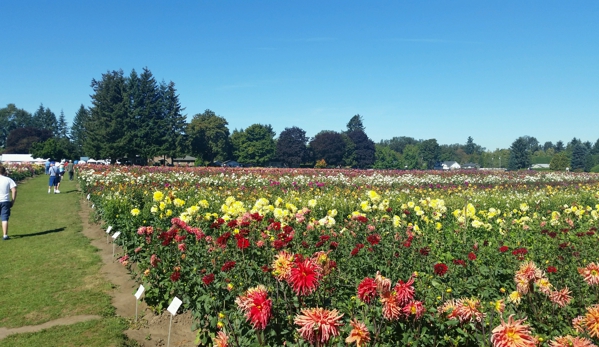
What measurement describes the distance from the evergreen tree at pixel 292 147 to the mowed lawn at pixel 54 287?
63766mm

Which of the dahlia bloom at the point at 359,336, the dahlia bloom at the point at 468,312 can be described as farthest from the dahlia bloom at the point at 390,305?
the dahlia bloom at the point at 468,312

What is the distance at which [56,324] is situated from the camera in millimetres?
4695

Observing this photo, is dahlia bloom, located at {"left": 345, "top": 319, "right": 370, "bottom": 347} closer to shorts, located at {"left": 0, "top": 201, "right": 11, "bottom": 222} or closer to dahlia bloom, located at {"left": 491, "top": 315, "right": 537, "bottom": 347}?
dahlia bloom, located at {"left": 491, "top": 315, "right": 537, "bottom": 347}

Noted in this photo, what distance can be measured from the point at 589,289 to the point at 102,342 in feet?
14.3

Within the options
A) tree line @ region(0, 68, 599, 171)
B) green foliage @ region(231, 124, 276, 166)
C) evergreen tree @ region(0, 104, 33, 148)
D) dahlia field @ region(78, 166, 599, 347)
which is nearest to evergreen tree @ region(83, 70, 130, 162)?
tree line @ region(0, 68, 599, 171)

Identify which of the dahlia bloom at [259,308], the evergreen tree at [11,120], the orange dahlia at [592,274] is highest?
the evergreen tree at [11,120]

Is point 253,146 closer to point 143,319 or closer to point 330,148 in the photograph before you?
point 330,148

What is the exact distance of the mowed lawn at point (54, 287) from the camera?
4.37m

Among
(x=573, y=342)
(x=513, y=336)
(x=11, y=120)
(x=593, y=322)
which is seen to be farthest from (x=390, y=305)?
(x=11, y=120)

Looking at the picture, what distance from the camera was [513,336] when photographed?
1.68 metres

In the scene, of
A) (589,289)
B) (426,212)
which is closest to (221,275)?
(589,289)

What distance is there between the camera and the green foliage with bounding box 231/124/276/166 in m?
77.7

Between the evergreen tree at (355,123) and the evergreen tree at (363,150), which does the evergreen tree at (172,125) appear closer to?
the evergreen tree at (363,150)

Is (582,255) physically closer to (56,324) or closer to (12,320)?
(56,324)
